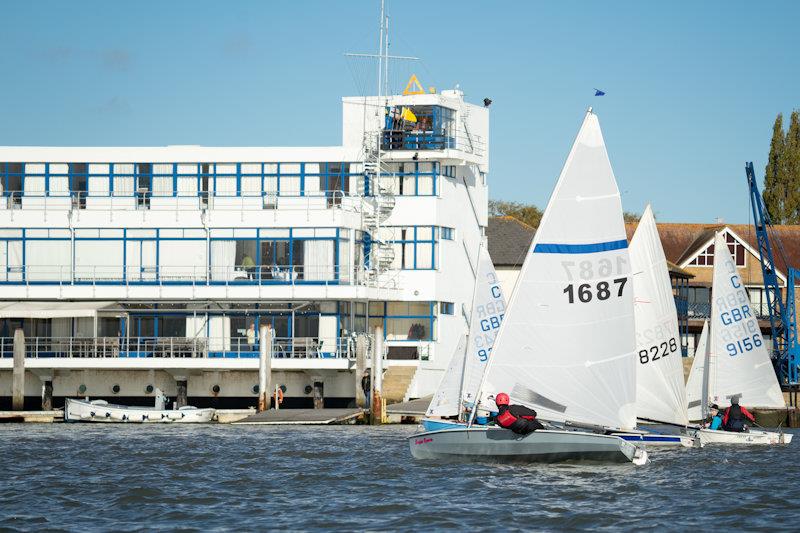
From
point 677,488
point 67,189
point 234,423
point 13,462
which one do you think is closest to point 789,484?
point 677,488

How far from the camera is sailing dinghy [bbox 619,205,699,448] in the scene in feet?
142

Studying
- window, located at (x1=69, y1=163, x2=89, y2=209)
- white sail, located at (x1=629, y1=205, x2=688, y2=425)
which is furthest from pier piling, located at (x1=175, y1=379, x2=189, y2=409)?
white sail, located at (x1=629, y1=205, x2=688, y2=425)

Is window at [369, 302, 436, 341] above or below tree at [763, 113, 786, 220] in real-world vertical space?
below

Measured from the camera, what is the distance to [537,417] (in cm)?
3531

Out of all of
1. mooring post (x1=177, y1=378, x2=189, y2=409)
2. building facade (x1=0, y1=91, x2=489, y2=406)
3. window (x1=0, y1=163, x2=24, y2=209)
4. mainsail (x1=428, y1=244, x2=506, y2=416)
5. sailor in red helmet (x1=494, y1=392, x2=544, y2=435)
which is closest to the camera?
sailor in red helmet (x1=494, y1=392, x2=544, y2=435)

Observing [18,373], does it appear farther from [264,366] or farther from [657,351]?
[657,351]

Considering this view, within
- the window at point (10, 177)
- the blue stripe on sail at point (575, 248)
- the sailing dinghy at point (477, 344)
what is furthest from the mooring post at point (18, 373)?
the blue stripe on sail at point (575, 248)

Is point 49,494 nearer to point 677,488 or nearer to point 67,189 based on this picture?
point 677,488

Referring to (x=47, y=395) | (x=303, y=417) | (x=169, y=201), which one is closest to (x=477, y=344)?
(x=303, y=417)

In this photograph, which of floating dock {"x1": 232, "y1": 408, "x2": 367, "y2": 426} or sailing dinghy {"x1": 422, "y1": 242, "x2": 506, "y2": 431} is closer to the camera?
sailing dinghy {"x1": 422, "y1": 242, "x2": 506, "y2": 431}

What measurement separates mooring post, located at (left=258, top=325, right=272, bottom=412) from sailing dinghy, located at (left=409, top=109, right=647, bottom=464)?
23.4m

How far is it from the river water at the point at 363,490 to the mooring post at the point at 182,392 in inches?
573

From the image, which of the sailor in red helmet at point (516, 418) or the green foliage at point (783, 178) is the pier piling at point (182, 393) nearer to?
the sailor in red helmet at point (516, 418)

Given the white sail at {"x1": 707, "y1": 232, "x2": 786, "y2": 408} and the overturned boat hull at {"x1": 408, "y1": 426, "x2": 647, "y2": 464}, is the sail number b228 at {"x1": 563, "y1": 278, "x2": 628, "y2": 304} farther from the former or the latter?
the white sail at {"x1": 707, "y1": 232, "x2": 786, "y2": 408}
